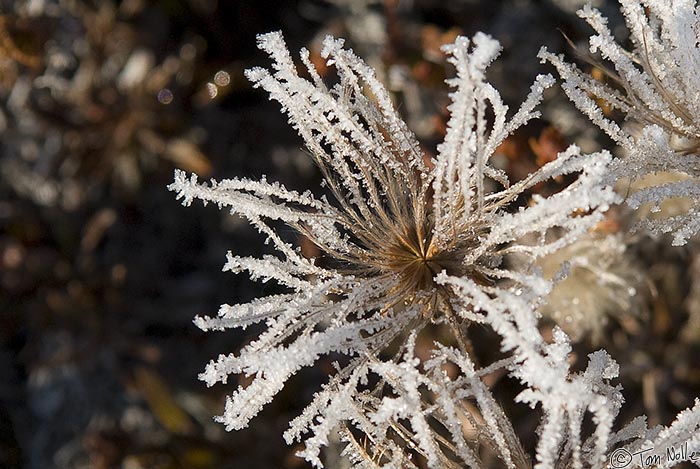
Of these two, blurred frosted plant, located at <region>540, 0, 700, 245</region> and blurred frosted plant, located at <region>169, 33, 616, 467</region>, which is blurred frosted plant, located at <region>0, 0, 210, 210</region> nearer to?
blurred frosted plant, located at <region>169, 33, 616, 467</region>

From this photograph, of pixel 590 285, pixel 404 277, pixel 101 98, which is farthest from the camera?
pixel 101 98

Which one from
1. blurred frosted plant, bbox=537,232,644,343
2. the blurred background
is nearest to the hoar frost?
blurred frosted plant, bbox=537,232,644,343

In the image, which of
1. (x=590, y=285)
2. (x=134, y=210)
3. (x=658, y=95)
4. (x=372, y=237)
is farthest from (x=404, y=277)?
(x=134, y=210)

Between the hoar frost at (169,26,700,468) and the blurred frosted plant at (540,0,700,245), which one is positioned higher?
the blurred frosted plant at (540,0,700,245)

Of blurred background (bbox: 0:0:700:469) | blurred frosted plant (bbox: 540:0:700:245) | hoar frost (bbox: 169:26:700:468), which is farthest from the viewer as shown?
blurred background (bbox: 0:0:700:469)

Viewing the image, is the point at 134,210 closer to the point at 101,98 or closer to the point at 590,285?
the point at 101,98

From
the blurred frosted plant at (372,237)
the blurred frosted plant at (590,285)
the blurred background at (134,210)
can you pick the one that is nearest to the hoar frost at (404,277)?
the blurred frosted plant at (372,237)

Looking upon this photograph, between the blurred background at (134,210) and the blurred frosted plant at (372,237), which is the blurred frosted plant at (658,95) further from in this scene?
the blurred background at (134,210)
